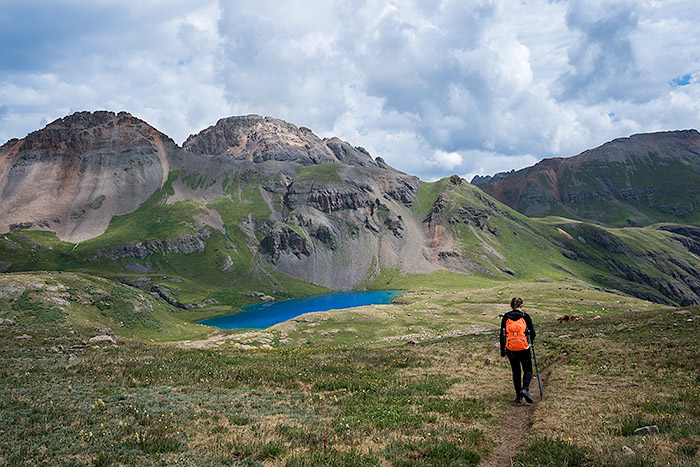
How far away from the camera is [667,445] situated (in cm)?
927

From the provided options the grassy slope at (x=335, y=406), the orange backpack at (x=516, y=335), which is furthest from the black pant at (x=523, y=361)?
the grassy slope at (x=335, y=406)

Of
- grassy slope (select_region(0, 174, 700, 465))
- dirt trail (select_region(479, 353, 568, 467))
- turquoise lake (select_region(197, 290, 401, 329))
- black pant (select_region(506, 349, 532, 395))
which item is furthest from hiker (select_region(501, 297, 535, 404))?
turquoise lake (select_region(197, 290, 401, 329))

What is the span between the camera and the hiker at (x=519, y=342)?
50.9ft

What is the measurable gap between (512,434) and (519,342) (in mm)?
4376

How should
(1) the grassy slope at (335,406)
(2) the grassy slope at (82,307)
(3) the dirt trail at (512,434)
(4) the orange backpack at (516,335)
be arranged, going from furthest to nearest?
(2) the grassy slope at (82,307) → (4) the orange backpack at (516,335) → (3) the dirt trail at (512,434) → (1) the grassy slope at (335,406)

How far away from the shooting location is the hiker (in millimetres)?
15505

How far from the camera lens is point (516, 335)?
51.0 feet

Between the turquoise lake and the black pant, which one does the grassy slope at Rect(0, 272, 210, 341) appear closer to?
the turquoise lake

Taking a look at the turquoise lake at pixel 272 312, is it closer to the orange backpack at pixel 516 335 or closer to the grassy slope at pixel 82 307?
the grassy slope at pixel 82 307

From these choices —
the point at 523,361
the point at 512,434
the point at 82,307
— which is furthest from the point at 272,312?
the point at 512,434

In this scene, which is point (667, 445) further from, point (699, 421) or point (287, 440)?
point (287, 440)

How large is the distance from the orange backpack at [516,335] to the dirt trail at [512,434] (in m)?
2.65

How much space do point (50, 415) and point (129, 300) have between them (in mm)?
71282

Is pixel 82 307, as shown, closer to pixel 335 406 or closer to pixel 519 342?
pixel 335 406
